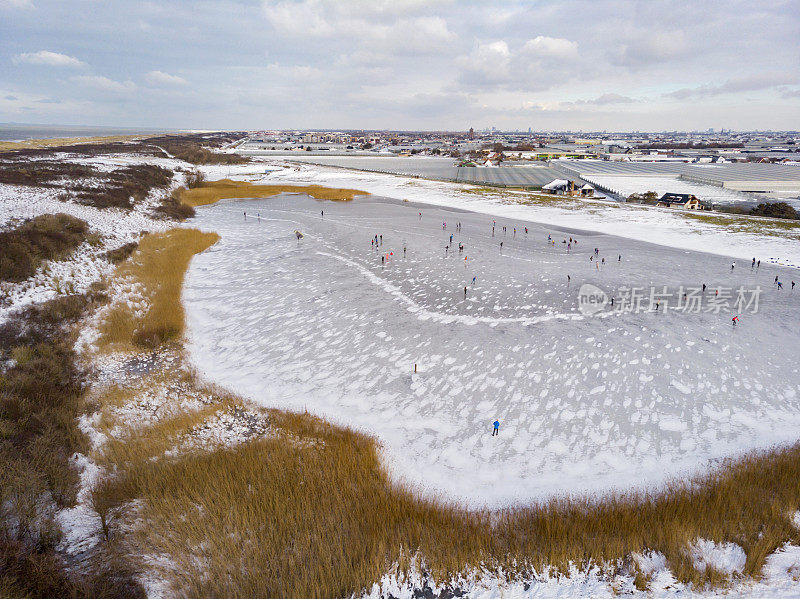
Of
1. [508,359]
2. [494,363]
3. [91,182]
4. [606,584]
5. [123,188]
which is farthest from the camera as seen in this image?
[123,188]

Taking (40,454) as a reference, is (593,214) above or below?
above

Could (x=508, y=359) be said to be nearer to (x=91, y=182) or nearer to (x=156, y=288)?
(x=156, y=288)

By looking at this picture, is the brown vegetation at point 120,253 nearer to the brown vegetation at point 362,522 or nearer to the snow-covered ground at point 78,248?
the snow-covered ground at point 78,248

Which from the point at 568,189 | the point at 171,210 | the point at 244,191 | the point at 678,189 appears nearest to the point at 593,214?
the point at 568,189

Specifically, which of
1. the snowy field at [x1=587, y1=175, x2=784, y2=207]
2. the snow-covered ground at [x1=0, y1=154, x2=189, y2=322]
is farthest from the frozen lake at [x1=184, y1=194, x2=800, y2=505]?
the snowy field at [x1=587, y1=175, x2=784, y2=207]

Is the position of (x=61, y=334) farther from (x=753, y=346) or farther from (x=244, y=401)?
(x=753, y=346)

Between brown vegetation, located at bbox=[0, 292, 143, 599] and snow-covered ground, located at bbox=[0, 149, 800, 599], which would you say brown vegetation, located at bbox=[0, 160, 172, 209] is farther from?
brown vegetation, located at bbox=[0, 292, 143, 599]
